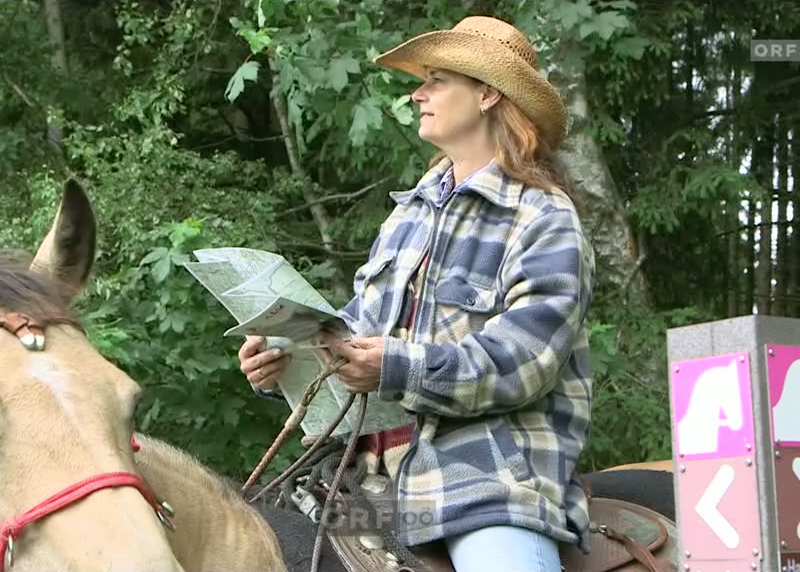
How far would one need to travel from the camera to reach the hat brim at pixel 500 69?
9.11 ft

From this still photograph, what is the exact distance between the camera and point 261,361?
254 centimetres

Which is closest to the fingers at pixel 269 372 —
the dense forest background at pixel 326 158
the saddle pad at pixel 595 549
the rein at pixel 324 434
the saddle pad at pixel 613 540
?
the rein at pixel 324 434

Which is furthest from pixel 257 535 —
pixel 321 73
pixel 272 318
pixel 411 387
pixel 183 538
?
pixel 321 73

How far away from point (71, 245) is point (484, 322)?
106 centimetres

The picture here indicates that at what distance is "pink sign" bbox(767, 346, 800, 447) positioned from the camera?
1900mm

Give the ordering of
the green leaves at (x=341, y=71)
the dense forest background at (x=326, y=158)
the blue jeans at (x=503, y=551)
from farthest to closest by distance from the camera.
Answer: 1. the dense forest background at (x=326, y=158)
2. the green leaves at (x=341, y=71)
3. the blue jeans at (x=503, y=551)

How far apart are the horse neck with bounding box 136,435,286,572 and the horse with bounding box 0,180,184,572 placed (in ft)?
1.04

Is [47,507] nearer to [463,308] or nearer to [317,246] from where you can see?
[463,308]

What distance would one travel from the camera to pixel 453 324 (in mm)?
2588

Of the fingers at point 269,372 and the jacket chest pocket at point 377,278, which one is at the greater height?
the jacket chest pocket at point 377,278

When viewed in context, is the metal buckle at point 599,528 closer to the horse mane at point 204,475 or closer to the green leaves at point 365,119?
the horse mane at point 204,475

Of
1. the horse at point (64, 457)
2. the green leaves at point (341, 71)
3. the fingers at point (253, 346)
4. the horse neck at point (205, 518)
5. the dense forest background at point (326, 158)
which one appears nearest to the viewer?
the horse at point (64, 457)

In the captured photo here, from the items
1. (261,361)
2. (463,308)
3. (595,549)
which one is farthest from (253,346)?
(595,549)

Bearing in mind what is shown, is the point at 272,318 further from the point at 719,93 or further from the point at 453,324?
the point at 719,93
